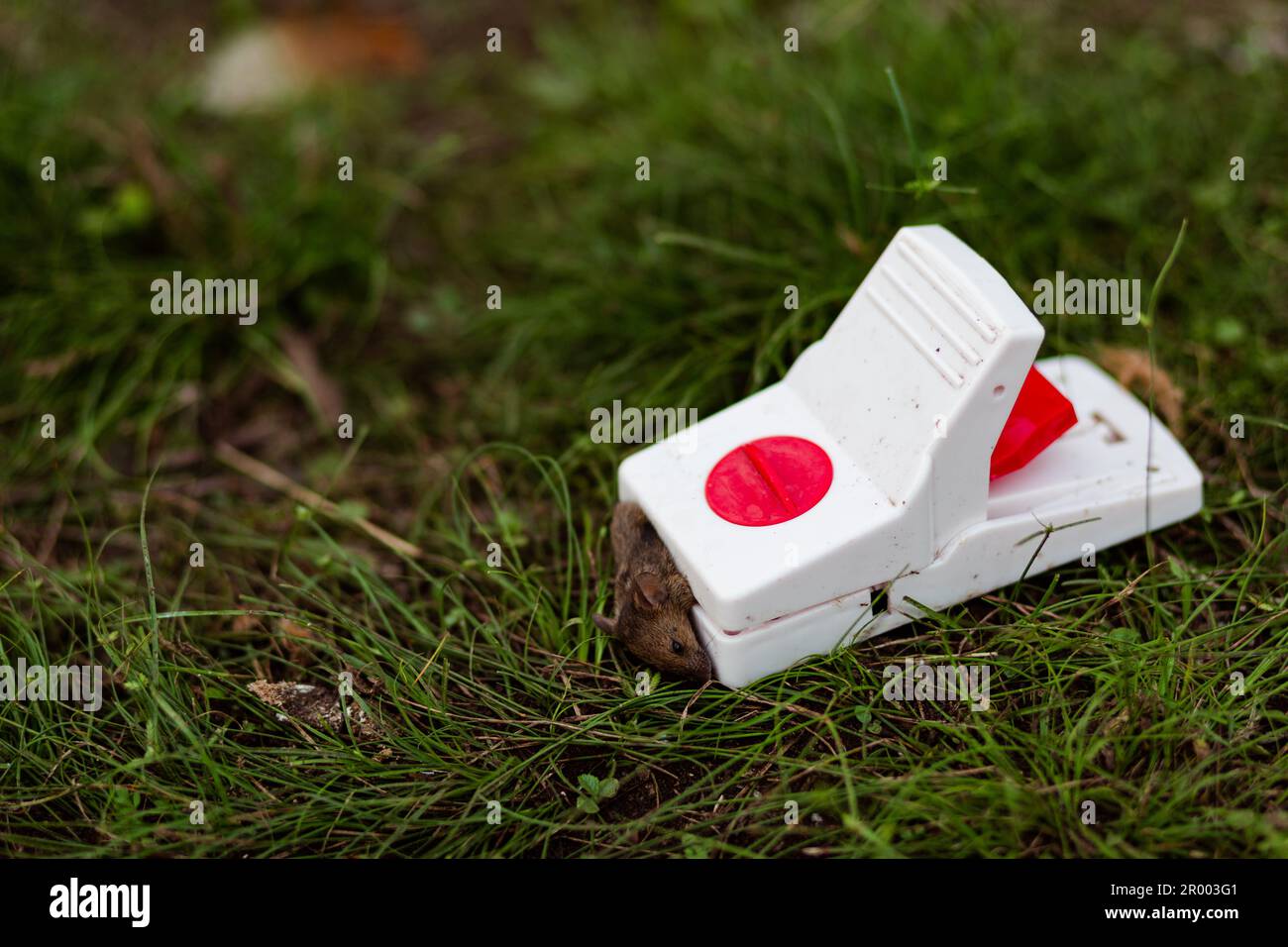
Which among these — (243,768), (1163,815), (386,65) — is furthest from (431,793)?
(386,65)

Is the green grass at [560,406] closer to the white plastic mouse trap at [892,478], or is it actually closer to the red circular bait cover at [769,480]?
the white plastic mouse trap at [892,478]

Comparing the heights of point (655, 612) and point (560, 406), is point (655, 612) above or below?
below

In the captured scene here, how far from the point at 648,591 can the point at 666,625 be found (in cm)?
→ 8

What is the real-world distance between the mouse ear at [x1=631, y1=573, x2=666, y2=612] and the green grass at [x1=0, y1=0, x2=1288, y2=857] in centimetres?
19

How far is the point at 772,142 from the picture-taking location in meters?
3.35

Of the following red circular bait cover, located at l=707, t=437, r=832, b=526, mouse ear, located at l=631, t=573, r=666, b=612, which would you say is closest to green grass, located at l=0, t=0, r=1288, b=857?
mouse ear, located at l=631, t=573, r=666, b=612

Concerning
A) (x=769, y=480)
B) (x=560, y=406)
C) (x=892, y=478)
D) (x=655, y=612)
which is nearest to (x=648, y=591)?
(x=655, y=612)

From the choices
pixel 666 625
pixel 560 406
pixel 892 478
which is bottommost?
pixel 666 625

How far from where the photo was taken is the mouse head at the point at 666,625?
2199 mm

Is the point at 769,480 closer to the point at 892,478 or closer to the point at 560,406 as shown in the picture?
the point at 892,478

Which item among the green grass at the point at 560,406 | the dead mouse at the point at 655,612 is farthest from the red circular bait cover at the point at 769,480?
the green grass at the point at 560,406

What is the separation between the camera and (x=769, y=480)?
219 cm

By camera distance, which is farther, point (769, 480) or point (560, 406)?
point (560, 406)

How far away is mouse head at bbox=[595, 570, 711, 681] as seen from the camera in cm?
A: 220
